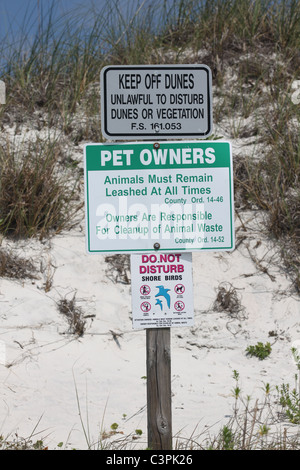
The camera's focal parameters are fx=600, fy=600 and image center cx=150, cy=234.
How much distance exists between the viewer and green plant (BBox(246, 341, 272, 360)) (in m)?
5.27

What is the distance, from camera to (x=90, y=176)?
10.5 ft

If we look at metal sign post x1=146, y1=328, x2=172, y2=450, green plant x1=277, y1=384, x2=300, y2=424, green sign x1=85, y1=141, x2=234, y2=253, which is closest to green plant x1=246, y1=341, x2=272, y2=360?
green plant x1=277, y1=384, x2=300, y2=424

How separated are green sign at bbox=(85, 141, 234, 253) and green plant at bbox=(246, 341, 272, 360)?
7.67ft

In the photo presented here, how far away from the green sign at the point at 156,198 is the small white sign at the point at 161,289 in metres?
0.07

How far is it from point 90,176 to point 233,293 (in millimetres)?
2955

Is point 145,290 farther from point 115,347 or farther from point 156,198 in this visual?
point 115,347

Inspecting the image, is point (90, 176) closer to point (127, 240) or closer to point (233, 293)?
point (127, 240)

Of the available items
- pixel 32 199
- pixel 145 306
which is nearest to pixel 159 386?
pixel 145 306

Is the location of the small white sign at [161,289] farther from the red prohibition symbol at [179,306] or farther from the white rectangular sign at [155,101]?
the white rectangular sign at [155,101]

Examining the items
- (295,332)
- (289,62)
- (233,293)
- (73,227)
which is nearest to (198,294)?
(233,293)

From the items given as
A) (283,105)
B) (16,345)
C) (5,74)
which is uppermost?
(5,74)

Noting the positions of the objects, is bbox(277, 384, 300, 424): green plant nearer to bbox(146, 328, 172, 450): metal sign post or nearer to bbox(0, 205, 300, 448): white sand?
bbox(0, 205, 300, 448): white sand

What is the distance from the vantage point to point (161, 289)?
3.21 m

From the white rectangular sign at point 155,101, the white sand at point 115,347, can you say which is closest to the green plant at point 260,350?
the white sand at point 115,347
